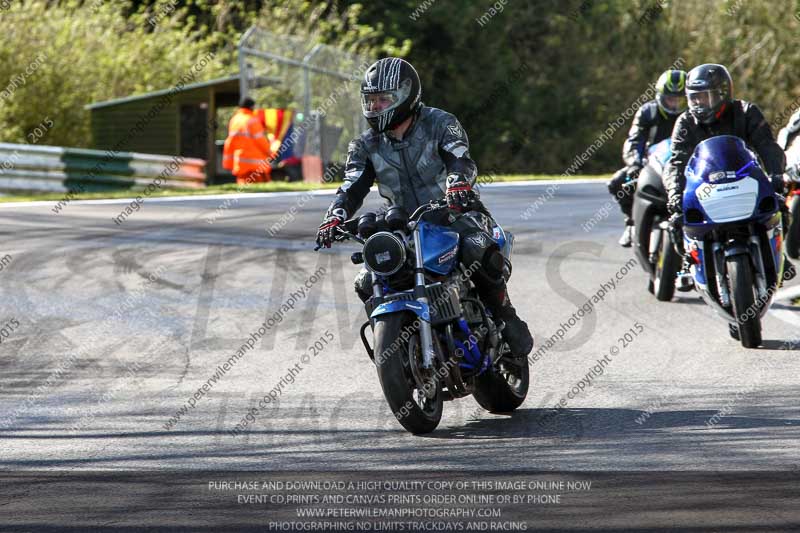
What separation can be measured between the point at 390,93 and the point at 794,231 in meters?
7.78

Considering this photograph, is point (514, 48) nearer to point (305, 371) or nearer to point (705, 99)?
point (705, 99)

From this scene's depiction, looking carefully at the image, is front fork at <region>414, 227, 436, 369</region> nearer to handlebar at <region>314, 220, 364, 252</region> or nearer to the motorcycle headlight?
the motorcycle headlight

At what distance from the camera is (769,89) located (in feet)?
152

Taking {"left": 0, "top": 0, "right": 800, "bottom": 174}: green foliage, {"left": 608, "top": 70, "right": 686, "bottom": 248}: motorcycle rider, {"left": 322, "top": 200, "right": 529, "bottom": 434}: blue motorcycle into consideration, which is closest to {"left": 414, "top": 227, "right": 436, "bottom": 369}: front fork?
{"left": 322, "top": 200, "right": 529, "bottom": 434}: blue motorcycle


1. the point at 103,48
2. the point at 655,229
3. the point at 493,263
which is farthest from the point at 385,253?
the point at 103,48

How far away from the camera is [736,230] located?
9883 mm

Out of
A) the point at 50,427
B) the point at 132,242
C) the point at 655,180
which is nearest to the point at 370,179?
the point at 50,427

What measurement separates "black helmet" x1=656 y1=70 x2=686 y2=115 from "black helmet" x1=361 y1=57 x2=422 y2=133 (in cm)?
591

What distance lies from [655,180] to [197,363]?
4764 mm

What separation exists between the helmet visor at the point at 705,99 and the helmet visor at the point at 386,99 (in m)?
3.65

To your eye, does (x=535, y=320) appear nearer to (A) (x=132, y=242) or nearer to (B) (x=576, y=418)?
(B) (x=576, y=418)

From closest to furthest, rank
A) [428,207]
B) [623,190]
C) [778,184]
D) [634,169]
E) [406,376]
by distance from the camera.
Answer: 1. [406,376]
2. [428,207]
3. [778,184]
4. [634,169]
5. [623,190]

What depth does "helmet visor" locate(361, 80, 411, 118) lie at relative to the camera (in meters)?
7.71

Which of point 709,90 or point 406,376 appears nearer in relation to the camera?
point 406,376
